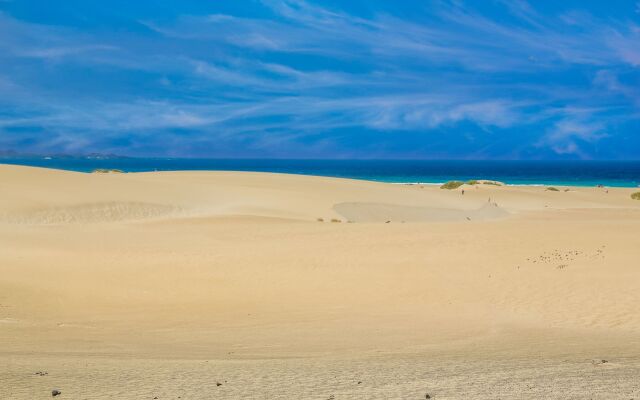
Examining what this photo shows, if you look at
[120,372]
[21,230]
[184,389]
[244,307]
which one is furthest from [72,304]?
[21,230]

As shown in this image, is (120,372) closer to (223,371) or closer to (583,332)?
(223,371)

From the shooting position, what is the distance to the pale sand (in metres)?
6.81

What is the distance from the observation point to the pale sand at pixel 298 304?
6.81 meters

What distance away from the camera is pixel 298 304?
12711 mm

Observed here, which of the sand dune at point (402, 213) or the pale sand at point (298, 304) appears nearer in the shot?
the pale sand at point (298, 304)

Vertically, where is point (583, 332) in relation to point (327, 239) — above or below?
below

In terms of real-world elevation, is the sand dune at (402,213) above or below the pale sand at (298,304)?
above

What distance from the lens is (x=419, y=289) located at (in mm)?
14156

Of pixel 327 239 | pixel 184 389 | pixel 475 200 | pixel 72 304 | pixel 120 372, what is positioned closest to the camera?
pixel 184 389

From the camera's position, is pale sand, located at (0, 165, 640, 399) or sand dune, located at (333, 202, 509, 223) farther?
sand dune, located at (333, 202, 509, 223)

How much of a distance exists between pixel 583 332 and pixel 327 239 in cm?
1061

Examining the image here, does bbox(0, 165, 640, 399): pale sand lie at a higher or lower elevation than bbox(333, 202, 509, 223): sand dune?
lower

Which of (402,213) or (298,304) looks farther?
(402,213)

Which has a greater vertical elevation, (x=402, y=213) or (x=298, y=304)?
(x=402, y=213)
